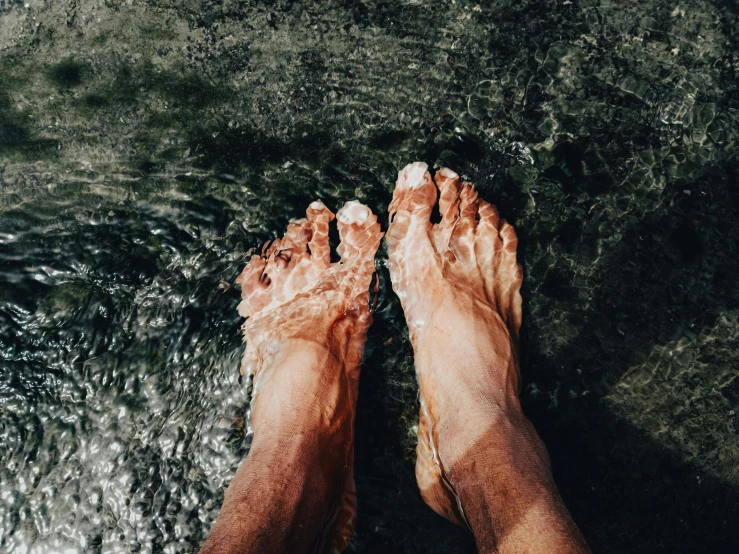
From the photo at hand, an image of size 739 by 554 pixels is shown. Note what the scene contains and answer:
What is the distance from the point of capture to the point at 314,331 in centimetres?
259

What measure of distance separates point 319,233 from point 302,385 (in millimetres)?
803

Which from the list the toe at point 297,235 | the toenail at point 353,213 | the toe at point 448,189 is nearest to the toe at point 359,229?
the toenail at point 353,213

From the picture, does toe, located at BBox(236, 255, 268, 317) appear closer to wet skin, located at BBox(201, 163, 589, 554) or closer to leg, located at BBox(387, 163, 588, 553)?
wet skin, located at BBox(201, 163, 589, 554)

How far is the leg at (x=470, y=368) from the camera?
5.78 ft

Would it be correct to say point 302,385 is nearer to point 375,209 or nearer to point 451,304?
point 451,304

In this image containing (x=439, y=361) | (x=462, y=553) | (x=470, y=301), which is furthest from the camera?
(x=470, y=301)

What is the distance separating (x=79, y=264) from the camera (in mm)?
2645

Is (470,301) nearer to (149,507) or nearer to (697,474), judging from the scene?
(697,474)

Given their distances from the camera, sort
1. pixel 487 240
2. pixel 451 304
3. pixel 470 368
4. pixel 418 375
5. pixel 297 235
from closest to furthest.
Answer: pixel 470 368, pixel 418 375, pixel 451 304, pixel 487 240, pixel 297 235

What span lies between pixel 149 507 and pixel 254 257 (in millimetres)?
1188

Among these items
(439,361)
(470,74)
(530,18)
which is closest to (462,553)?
(439,361)

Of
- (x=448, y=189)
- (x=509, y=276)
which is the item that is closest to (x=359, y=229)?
(x=448, y=189)

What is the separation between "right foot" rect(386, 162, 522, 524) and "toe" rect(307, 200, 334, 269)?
12.7 inches

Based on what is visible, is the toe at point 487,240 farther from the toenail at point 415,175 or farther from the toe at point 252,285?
the toe at point 252,285
